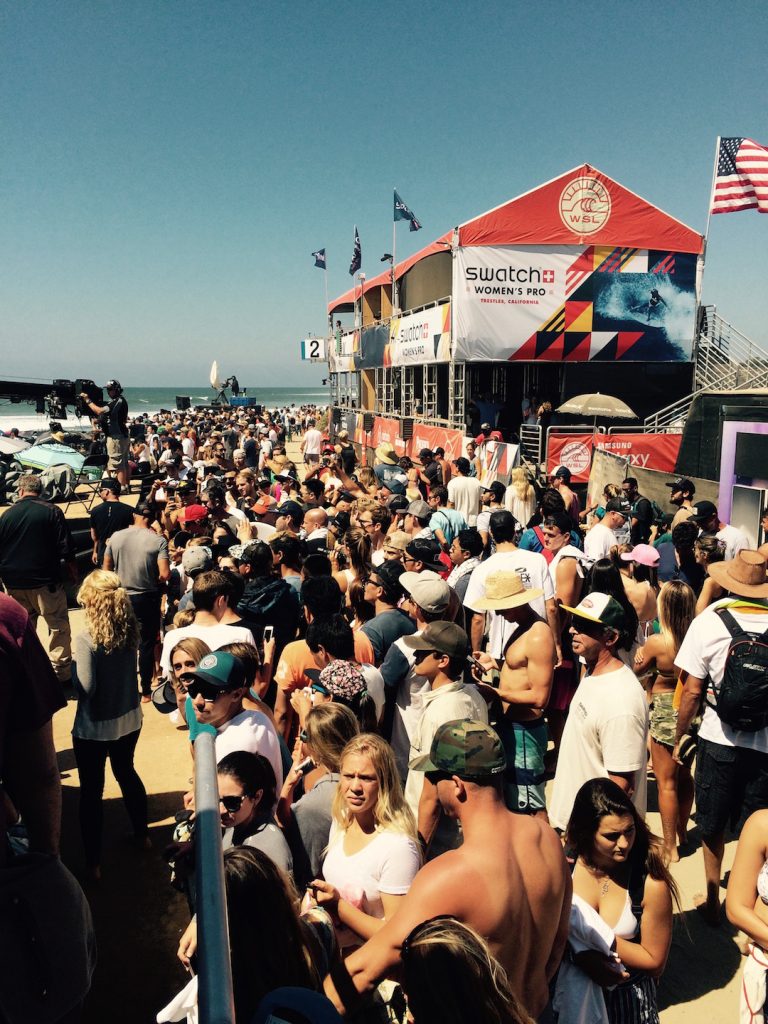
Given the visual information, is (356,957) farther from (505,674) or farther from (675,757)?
(675,757)

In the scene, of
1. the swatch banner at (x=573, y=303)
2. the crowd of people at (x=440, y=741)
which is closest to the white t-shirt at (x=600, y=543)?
the crowd of people at (x=440, y=741)

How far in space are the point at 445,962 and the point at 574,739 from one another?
222cm

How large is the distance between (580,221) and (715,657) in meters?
16.1

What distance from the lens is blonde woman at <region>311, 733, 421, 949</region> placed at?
2.33m

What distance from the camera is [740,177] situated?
1270 cm

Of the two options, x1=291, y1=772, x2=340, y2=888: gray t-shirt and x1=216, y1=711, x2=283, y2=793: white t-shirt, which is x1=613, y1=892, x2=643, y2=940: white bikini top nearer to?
x1=291, y1=772, x2=340, y2=888: gray t-shirt

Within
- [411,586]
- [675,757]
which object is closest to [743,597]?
[675,757]

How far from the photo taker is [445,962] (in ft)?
4.50

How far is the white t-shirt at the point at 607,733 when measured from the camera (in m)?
3.14

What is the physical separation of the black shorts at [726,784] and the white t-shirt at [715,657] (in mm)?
53

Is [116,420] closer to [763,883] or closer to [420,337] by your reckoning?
[420,337]

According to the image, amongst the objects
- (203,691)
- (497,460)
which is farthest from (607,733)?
(497,460)

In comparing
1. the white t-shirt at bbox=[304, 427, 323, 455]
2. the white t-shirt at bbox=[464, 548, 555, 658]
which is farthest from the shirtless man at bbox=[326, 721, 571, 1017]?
the white t-shirt at bbox=[304, 427, 323, 455]

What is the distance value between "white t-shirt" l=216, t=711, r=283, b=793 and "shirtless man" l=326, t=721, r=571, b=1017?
110 cm
